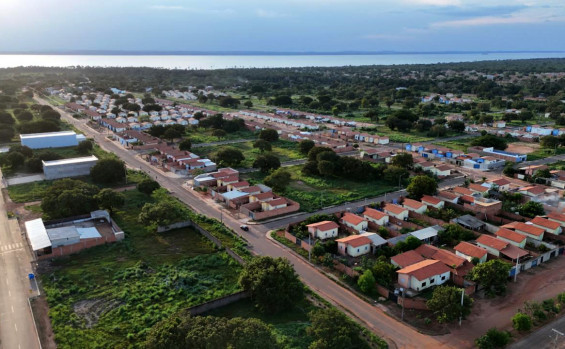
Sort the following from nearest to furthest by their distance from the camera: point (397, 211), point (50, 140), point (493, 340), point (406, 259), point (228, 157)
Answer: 1. point (493, 340)
2. point (406, 259)
3. point (397, 211)
4. point (228, 157)
5. point (50, 140)

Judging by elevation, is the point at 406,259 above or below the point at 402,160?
below

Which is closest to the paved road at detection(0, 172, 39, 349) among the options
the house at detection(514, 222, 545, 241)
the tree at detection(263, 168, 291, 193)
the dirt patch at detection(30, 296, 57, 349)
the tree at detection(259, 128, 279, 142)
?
the dirt patch at detection(30, 296, 57, 349)

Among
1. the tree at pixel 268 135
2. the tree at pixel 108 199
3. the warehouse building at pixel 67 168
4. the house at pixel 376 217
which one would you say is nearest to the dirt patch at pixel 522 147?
the tree at pixel 268 135

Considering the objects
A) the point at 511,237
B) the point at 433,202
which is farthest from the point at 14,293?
the point at 511,237

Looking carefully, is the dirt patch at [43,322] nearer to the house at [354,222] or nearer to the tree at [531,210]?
the house at [354,222]

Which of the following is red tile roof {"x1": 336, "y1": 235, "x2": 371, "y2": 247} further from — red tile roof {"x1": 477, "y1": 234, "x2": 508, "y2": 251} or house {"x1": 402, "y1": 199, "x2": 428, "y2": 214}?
house {"x1": 402, "y1": 199, "x2": 428, "y2": 214}

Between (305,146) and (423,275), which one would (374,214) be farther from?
(305,146)

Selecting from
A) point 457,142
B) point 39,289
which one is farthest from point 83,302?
point 457,142
